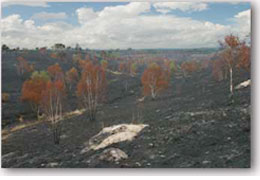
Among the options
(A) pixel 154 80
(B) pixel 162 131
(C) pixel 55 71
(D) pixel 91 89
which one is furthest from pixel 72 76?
(B) pixel 162 131

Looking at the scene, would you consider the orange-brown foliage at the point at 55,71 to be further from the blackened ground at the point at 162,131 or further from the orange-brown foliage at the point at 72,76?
the blackened ground at the point at 162,131

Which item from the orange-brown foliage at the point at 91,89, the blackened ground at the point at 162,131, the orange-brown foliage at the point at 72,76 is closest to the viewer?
the blackened ground at the point at 162,131

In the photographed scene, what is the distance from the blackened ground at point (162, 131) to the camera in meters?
4.78

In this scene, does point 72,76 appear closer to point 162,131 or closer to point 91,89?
point 91,89

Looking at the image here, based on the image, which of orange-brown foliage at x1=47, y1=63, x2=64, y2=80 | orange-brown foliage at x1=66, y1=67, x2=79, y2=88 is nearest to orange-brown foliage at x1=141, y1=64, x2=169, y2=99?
orange-brown foliage at x1=66, y1=67, x2=79, y2=88

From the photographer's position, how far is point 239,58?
5320 millimetres

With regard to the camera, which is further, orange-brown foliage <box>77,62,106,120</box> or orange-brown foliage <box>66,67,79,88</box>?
orange-brown foliage <box>77,62,106,120</box>

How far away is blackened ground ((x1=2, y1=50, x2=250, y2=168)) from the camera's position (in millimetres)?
4781

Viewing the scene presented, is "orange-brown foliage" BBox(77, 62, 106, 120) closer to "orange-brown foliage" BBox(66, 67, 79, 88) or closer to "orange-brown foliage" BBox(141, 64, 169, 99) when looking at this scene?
"orange-brown foliage" BBox(66, 67, 79, 88)

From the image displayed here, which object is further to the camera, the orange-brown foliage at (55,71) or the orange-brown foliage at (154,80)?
the orange-brown foliage at (55,71)

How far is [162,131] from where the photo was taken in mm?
5188

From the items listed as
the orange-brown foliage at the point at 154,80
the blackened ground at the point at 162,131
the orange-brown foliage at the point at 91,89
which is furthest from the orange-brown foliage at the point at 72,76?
the orange-brown foliage at the point at 154,80

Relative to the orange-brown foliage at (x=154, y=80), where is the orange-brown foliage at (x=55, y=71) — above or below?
above

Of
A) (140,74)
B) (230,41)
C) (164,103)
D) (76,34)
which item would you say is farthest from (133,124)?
(230,41)
